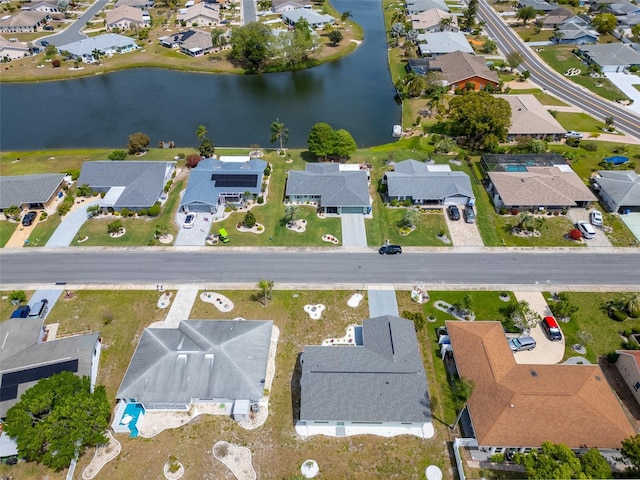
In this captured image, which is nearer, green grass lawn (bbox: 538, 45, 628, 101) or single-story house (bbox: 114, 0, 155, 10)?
green grass lawn (bbox: 538, 45, 628, 101)

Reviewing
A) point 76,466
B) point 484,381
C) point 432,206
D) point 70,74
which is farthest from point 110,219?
point 70,74

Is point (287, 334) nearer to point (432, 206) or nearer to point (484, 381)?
point (484, 381)

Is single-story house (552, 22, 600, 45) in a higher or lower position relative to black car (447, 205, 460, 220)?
higher

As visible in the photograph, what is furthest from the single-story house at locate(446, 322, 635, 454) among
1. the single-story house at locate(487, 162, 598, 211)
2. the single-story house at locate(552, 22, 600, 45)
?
the single-story house at locate(552, 22, 600, 45)

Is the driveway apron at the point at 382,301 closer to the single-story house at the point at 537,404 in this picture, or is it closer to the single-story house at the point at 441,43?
the single-story house at the point at 537,404

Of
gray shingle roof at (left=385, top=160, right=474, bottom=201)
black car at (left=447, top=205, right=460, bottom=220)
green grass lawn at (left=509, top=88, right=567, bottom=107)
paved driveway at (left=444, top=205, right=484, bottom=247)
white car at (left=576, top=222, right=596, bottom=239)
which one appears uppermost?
green grass lawn at (left=509, top=88, right=567, bottom=107)

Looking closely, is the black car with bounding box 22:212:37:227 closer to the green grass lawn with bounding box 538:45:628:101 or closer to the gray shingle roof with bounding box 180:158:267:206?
the gray shingle roof with bounding box 180:158:267:206
